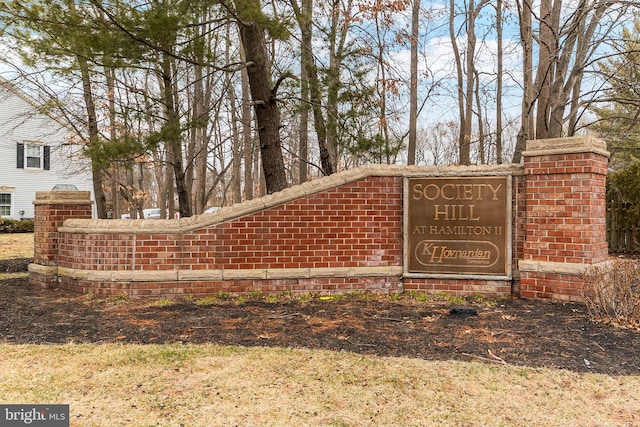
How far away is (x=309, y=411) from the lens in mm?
2932

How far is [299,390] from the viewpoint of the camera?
326 cm

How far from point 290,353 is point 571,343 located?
108 inches

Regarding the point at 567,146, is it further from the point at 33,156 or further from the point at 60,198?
the point at 33,156

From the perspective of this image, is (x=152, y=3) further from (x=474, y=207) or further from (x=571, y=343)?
(x=571, y=343)

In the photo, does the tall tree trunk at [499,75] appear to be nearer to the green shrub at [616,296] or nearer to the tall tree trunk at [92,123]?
the green shrub at [616,296]

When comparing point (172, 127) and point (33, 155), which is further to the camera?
point (33, 155)

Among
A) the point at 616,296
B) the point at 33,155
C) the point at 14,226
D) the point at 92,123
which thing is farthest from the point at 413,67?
the point at 33,155

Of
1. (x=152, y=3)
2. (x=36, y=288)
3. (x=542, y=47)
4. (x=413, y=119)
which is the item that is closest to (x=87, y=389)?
(x=36, y=288)

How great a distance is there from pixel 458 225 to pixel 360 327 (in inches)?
94.2

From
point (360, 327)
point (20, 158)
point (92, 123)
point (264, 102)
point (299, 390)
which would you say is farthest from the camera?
point (20, 158)

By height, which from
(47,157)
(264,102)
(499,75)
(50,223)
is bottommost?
(50,223)

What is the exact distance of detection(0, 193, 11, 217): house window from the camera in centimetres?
2339

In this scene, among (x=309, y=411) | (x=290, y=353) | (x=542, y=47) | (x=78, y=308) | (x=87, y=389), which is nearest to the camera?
(x=309, y=411)

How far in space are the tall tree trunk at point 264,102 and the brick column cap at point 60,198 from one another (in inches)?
136
